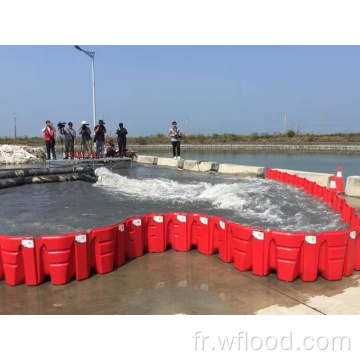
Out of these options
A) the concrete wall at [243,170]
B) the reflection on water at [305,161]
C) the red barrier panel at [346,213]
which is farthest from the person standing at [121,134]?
the red barrier panel at [346,213]

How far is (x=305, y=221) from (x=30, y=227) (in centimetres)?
717

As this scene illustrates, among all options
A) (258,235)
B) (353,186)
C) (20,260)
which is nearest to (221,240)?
(258,235)

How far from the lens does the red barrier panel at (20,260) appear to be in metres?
5.76

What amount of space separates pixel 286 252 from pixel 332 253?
741 millimetres

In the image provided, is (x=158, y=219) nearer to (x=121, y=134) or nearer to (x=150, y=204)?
(x=150, y=204)

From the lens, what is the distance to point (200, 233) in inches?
286

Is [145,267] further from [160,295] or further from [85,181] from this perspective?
[85,181]

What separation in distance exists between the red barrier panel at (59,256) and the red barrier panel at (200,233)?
7.66 feet

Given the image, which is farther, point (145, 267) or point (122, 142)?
point (122, 142)

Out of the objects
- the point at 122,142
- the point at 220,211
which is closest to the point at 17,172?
the point at 122,142

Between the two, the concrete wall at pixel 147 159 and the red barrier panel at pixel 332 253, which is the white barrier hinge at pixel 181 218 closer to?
the red barrier panel at pixel 332 253

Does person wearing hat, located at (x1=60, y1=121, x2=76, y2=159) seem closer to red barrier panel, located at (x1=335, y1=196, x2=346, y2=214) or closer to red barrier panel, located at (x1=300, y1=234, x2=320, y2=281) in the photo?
red barrier panel, located at (x1=335, y1=196, x2=346, y2=214)

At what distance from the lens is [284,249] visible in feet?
19.0

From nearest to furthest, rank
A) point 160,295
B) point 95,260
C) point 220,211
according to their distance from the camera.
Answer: point 160,295
point 95,260
point 220,211
